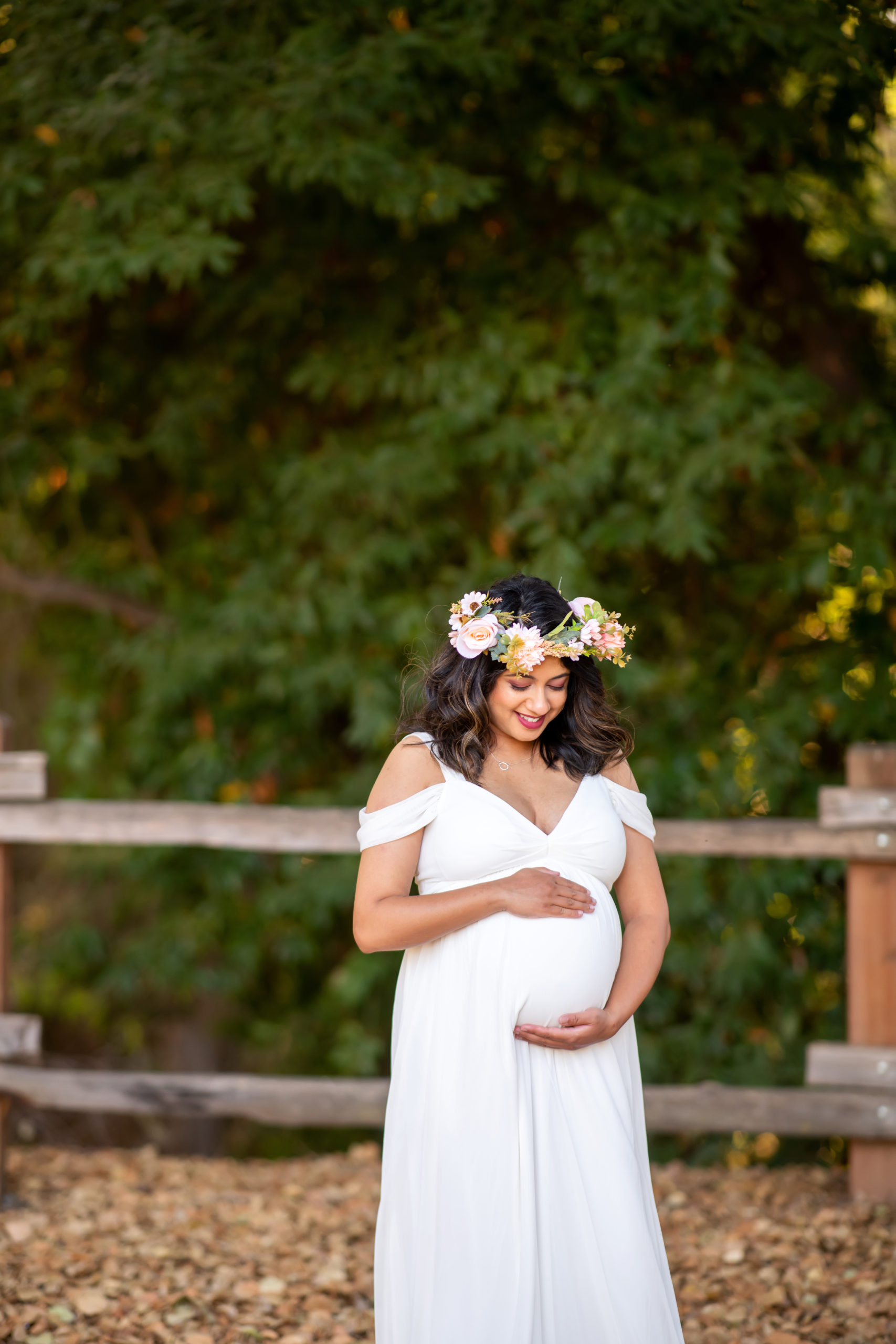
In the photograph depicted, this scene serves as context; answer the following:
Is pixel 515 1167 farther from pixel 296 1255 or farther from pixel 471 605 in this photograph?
pixel 296 1255

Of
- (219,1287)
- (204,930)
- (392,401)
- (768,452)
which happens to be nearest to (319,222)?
(392,401)

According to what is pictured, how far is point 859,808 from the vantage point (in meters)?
4.12

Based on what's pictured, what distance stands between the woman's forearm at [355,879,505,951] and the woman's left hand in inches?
10.0

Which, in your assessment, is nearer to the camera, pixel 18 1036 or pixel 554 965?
pixel 554 965

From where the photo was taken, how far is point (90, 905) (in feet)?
23.0

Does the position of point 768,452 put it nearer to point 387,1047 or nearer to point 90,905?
point 387,1047

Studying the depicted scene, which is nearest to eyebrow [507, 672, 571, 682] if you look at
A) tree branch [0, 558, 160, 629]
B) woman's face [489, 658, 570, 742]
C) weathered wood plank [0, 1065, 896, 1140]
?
woman's face [489, 658, 570, 742]

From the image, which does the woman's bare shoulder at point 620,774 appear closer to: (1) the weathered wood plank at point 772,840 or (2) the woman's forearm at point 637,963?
(2) the woman's forearm at point 637,963

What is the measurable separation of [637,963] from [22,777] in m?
2.58

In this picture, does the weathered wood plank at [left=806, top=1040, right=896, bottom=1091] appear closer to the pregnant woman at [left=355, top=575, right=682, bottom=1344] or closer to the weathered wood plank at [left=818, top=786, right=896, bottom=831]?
the weathered wood plank at [left=818, top=786, right=896, bottom=831]

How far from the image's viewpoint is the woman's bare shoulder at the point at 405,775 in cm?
260

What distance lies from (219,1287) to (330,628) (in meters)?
2.65

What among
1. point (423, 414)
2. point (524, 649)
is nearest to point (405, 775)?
point (524, 649)

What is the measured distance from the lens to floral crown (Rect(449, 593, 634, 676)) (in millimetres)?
2572
